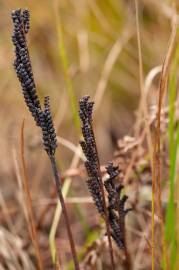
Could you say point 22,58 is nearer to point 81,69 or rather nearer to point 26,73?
point 26,73

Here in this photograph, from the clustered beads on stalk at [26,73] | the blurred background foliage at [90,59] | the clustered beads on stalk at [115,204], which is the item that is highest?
the blurred background foliage at [90,59]

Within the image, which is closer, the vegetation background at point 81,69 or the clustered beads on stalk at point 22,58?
the clustered beads on stalk at point 22,58

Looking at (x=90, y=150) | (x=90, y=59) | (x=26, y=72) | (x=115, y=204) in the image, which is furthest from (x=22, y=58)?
(x=90, y=59)

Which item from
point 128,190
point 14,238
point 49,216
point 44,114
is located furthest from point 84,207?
point 44,114

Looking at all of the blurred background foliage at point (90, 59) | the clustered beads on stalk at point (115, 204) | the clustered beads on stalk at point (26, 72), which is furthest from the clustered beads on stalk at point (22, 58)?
the blurred background foliage at point (90, 59)

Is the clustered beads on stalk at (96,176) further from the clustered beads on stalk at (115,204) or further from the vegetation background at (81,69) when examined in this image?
the vegetation background at (81,69)

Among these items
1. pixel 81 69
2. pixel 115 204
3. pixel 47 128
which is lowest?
pixel 115 204

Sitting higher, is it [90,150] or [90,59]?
[90,59]
